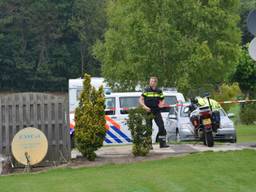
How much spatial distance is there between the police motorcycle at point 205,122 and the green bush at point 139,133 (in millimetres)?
1974

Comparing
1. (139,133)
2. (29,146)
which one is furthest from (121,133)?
(29,146)

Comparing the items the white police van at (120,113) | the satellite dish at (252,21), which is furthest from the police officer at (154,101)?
the white police van at (120,113)

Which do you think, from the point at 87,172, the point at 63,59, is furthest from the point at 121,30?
the point at 63,59

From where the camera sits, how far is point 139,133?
13719 mm

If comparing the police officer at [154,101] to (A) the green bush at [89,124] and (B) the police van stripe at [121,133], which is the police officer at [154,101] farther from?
(B) the police van stripe at [121,133]

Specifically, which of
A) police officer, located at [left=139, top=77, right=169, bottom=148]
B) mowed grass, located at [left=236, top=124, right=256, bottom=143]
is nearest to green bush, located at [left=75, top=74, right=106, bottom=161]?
police officer, located at [left=139, top=77, right=169, bottom=148]

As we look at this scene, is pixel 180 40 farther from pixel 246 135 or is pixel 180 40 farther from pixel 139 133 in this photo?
pixel 139 133

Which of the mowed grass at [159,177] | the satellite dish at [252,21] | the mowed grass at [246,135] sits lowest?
the mowed grass at [159,177]

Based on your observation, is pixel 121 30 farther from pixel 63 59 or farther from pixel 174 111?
pixel 63 59

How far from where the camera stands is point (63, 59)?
8881 cm

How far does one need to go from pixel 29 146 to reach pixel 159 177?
429 centimetres

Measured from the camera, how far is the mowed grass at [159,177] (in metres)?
9.56

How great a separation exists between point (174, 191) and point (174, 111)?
1232cm

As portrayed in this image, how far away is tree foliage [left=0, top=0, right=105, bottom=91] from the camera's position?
85625 millimetres
